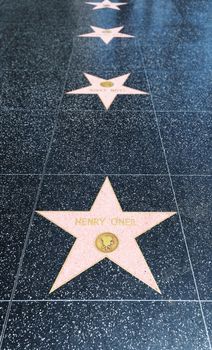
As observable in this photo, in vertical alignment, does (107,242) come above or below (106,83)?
below

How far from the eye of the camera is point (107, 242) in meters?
1.54

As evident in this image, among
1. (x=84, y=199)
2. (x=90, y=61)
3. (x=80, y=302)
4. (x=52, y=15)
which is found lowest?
(x=80, y=302)

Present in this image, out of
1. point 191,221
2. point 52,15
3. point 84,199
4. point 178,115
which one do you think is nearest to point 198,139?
point 178,115

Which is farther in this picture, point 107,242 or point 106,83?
point 106,83

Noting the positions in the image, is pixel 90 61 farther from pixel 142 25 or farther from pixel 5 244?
pixel 5 244

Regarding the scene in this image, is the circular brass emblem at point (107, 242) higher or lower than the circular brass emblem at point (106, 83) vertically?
lower

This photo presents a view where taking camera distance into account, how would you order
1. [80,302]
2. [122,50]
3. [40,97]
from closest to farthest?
1. [80,302]
2. [40,97]
3. [122,50]

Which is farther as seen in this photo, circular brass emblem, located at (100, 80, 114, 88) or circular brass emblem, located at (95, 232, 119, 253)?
circular brass emblem, located at (100, 80, 114, 88)

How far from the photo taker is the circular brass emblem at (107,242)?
1.51 meters

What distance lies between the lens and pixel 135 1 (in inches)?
178

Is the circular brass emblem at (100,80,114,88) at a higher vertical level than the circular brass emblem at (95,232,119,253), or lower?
higher

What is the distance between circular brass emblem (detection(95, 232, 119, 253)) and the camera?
151 cm

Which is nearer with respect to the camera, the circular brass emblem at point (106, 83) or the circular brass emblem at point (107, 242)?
the circular brass emblem at point (107, 242)

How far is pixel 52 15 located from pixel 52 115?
7.25 ft
